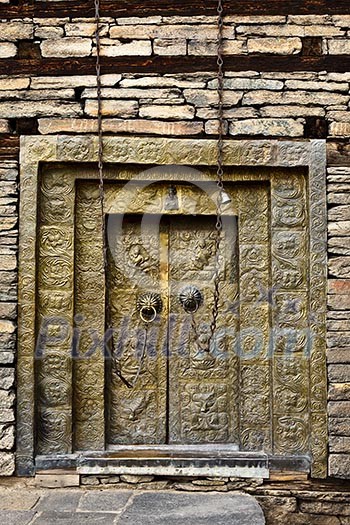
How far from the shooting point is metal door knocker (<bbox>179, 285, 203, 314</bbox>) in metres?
4.41

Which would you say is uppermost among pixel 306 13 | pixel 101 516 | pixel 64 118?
pixel 306 13

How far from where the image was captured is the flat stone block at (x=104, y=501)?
151 inches

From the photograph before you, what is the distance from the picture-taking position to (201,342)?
175 inches

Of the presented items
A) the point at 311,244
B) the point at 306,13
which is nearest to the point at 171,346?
the point at 311,244

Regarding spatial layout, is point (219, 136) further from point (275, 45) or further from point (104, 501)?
point (104, 501)

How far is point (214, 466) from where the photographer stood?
4.20 meters

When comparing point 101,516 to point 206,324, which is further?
point 206,324

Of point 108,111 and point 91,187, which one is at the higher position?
point 108,111

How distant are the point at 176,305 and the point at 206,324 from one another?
8.8 inches

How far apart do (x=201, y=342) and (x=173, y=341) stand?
0.18m

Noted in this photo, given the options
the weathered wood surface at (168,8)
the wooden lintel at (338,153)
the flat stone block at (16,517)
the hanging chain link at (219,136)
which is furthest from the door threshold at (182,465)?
the weathered wood surface at (168,8)

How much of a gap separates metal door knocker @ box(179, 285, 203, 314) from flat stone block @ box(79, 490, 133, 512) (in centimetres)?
115

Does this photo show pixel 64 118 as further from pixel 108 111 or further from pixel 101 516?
pixel 101 516

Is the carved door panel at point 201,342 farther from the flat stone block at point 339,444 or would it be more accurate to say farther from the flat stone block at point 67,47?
the flat stone block at point 67,47
